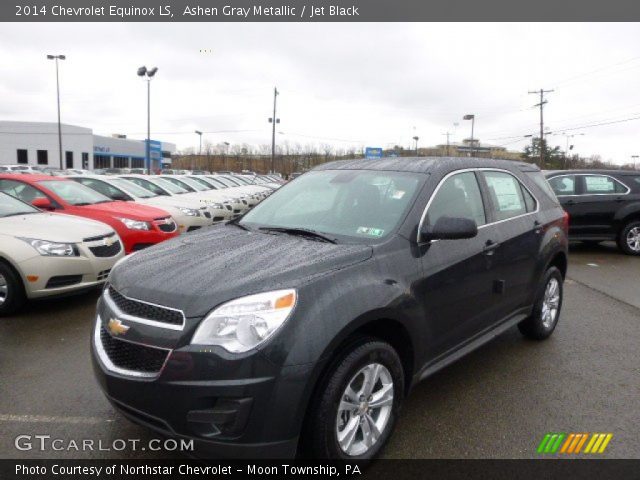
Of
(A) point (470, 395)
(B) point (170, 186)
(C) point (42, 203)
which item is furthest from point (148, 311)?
(B) point (170, 186)

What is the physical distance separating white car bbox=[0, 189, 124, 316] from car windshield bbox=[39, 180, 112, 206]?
181 centimetres

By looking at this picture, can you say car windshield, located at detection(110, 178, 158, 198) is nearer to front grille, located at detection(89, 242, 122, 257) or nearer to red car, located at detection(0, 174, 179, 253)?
red car, located at detection(0, 174, 179, 253)

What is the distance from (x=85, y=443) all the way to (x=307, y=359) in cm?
167

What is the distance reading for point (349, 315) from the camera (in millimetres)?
2469

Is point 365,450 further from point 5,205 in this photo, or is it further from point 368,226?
point 5,205

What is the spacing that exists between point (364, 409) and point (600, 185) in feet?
32.2

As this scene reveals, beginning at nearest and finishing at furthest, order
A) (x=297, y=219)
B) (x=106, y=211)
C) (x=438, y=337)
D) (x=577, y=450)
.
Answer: (x=577, y=450) < (x=438, y=337) < (x=297, y=219) < (x=106, y=211)

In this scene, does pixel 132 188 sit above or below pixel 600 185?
below

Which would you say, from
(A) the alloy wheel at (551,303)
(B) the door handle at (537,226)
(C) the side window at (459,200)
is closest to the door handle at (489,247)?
(C) the side window at (459,200)

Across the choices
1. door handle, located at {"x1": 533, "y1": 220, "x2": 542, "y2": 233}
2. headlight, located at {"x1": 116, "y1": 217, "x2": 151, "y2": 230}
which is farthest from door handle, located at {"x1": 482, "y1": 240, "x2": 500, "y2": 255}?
headlight, located at {"x1": 116, "y1": 217, "x2": 151, "y2": 230}

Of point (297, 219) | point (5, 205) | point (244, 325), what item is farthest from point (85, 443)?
point (5, 205)

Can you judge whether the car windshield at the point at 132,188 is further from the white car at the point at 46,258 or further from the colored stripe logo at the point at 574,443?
the colored stripe logo at the point at 574,443

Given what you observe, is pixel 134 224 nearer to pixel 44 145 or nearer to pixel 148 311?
pixel 148 311

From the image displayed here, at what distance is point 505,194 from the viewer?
4184 mm
